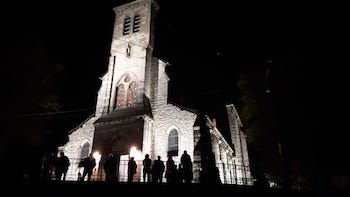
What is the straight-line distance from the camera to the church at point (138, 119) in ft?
60.5

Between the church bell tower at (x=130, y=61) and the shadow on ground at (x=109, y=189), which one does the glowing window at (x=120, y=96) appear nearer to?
the church bell tower at (x=130, y=61)

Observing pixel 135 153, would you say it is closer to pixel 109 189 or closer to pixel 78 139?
pixel 78 139

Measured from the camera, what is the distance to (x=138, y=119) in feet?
61.9

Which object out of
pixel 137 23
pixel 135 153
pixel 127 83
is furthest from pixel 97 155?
pixel 137 23

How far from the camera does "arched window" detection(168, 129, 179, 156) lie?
61.0ft

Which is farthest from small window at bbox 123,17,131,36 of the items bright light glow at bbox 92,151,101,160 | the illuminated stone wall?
bright light glow at bbox 92,151,101,160

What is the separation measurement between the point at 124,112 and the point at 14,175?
10079mm

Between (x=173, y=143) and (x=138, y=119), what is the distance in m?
3.19

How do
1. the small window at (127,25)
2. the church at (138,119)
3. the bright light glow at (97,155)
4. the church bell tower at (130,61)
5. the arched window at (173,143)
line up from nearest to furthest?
the church at (138,119) → the arched window at (173,143) → the bright light glow at (97,155) → the church bell tower at (130,61) → the small window at (127,25)

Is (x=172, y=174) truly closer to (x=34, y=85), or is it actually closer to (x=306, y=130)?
(x=306, y=130)

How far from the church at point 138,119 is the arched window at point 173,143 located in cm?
7

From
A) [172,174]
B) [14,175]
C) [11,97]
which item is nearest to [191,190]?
[172,174]

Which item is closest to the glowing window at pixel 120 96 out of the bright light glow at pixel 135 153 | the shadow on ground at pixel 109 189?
the bright light glow at pixel 135 153

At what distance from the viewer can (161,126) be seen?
19656 millimetres
